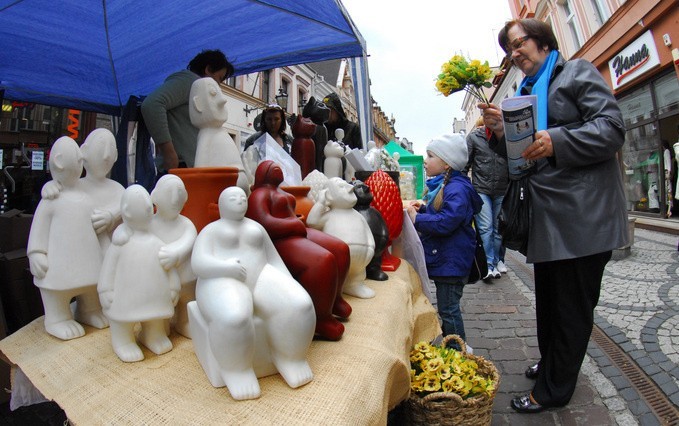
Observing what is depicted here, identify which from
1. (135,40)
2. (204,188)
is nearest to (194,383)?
(204,188)

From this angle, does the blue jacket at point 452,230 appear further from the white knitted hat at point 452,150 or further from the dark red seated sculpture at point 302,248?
the dark red seated sculpture at point 302,248

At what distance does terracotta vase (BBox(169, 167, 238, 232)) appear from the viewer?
1169mm

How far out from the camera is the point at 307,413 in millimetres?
776

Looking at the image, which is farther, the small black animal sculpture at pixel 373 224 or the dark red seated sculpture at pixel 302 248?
the small black animal sculpture at pixel 373 224

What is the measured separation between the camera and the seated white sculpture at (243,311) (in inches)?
32.3

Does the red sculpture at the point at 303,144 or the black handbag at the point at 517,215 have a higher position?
the red sculpture at the point at 303,144

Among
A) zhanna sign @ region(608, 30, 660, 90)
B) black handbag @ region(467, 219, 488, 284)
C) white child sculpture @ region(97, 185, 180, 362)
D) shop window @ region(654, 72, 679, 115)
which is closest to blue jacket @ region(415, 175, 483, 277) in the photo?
black handbag @ region(467, 219, 488, 284)

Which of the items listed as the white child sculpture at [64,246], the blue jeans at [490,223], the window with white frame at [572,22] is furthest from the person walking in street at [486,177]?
the window with white frame at [572,22]

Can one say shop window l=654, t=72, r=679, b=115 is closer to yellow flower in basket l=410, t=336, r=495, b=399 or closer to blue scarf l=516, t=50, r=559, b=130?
blue scarf l=516, t=50, r=559, b=130

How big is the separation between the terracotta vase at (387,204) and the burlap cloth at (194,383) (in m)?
0.72

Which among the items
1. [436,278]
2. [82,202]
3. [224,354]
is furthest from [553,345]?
[82,202]

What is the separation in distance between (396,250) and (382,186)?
48cm

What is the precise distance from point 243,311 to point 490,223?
156 inches

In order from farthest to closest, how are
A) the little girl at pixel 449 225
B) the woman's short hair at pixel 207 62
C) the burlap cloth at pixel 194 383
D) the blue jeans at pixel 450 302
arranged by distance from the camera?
1. the blue jeans at pixel 450 302
2. the little girl at pixel 449 225
3. the woman's short hair at pixel 207 62
4. the burlap cloth at pixel 194 383
